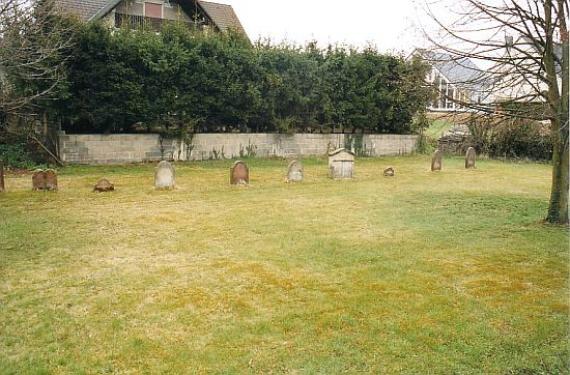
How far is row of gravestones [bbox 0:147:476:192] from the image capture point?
1077 centimetres


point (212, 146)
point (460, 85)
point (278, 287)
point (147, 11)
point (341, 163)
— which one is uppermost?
point (147, 11)

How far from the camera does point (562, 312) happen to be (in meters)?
4.62

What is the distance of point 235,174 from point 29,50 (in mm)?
5793

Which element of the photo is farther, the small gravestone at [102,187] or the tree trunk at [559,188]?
the small gravestone at [102,187]

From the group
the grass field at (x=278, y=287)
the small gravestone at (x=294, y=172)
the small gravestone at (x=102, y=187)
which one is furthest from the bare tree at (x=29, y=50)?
the small gravestone at (x=294, y=172)

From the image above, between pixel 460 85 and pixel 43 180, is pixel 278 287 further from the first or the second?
pixel 43 180

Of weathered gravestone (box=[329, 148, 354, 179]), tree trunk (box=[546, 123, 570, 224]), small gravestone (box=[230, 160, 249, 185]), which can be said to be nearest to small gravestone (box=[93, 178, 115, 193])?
small gravestone (box=[230, 160, 249, 185])

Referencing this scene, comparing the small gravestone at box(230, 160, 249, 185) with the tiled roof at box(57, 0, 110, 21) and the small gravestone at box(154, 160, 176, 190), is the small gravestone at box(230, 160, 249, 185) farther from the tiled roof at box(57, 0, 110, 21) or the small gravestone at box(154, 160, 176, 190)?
the tiled roof at box(57, 0, 110, 21)

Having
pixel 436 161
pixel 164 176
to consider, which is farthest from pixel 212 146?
pixel 436 161

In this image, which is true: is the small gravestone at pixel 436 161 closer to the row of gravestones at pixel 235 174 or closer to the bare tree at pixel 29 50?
the row of gravestones at pixel 235 174

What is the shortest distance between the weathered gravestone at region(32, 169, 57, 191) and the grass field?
1.57 ft

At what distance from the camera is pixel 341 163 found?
1408 cm

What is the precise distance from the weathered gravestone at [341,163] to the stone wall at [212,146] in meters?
5.89

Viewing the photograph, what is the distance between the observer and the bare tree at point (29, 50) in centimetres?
1051
